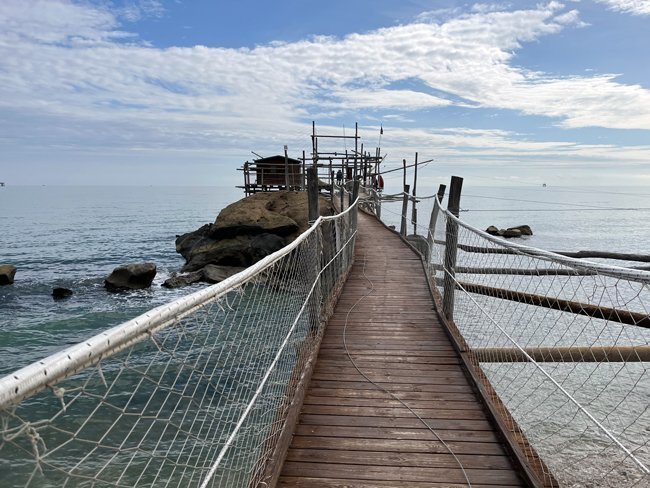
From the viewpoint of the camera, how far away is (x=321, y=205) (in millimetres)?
20250

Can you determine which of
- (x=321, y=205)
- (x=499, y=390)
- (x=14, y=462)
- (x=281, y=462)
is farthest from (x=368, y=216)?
(x=281, y=462)

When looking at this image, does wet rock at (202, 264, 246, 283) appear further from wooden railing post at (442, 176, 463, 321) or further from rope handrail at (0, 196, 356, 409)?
rope handrail at (0, 196, 356, 409)

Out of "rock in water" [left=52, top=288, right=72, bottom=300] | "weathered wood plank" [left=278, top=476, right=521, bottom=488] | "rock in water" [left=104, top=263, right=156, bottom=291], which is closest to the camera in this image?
"weathered wood plank" [left=278, top=476, right=521, bottom=488]

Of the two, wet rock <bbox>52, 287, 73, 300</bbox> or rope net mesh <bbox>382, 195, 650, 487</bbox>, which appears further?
wet rock <bbox>52, 287, 73, 300</bbox>

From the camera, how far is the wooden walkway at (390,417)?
2.85 meters

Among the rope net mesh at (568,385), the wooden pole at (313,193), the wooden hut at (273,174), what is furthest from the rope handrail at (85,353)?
the wooden hut at (273,174)

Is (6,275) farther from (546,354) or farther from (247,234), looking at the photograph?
(546,354)

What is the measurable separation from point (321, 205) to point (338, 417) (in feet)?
55.8

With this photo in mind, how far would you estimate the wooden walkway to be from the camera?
285cm

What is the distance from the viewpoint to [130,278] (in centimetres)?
1667

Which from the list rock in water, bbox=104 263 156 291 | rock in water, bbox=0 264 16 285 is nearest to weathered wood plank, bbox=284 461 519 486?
rock in water, bbox=104 263 156 291

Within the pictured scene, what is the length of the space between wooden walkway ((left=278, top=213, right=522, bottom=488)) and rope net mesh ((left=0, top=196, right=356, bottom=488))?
271 mm

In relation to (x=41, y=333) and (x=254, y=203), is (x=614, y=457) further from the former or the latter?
(x=254, y=203)

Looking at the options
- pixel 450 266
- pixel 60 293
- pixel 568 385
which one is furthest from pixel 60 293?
pixel 568 385
